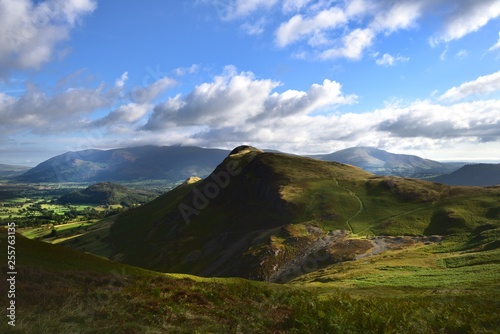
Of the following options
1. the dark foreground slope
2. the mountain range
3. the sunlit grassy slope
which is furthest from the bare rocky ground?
the sunlit grassy slope

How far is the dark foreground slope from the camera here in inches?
3794

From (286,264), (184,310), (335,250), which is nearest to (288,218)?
A: (335,250)

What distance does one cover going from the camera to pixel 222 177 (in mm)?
199125

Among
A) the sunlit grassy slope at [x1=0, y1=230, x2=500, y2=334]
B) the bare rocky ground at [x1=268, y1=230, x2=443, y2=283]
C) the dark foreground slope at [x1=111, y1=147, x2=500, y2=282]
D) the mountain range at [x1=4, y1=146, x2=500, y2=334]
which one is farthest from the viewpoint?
the dark foreground slope at [x1=111, y1=147, x2=500, y2=282]

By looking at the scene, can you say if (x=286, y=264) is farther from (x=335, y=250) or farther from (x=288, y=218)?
(x=288, y=218)

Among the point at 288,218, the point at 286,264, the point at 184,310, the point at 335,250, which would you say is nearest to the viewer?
the point at 184,310

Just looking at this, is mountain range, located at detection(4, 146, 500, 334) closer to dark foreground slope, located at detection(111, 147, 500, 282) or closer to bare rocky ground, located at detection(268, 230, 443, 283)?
bare rocky ground, located at detection(268, 230, 443, 283)

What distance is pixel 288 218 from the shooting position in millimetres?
125812

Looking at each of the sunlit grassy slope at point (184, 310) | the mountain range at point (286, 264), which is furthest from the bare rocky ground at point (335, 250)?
the sunlit grassy slope at point (184, 310)

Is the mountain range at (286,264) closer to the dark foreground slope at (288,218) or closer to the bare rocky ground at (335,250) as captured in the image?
the bare rocky ground at (335,250)

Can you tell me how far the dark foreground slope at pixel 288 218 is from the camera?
9638cm

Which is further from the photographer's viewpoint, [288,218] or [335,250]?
[288,218]

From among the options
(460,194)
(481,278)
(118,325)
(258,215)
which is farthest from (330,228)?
(118,325)

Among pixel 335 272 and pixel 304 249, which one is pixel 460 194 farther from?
pixel 335 272
